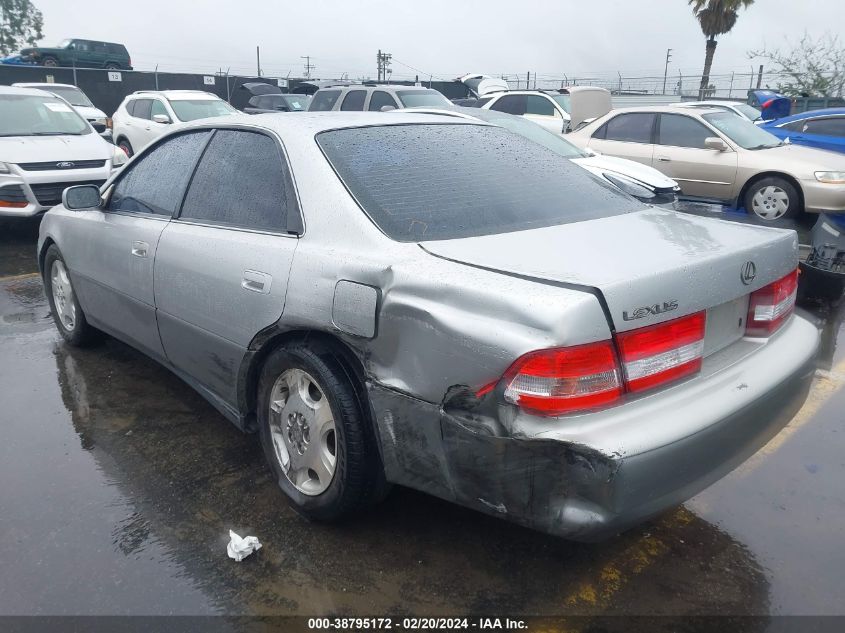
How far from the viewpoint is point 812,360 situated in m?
2.73

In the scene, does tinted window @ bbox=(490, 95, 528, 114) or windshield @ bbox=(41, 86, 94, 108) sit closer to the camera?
tinted window @ bbox=(490, 95, 528, 114)

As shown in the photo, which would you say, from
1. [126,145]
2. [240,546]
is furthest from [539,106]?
[240,546]

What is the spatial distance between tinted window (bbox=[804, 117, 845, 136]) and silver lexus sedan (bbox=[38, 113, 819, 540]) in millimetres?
9465

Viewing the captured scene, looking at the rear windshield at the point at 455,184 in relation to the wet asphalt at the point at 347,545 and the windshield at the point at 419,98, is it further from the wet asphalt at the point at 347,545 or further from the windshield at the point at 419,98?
the windshield at the point at 419,98

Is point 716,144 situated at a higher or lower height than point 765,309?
higher

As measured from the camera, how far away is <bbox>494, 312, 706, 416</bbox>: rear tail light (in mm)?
2004

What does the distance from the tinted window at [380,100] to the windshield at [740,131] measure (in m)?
5.32

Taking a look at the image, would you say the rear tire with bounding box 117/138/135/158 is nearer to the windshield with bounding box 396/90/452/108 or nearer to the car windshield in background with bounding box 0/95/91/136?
the car windshield in background with bounding box 0/95/91/136

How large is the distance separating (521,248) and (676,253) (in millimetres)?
521

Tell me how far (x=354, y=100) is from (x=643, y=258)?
11.2 meters

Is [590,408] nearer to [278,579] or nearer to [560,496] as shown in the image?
[560,496]

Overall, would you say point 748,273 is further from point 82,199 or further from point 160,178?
point 82,199

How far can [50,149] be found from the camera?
8211mm

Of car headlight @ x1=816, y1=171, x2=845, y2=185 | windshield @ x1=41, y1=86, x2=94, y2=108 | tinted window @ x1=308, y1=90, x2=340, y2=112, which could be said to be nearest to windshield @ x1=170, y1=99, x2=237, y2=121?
tinted window @ x1=308, y1=90, x2=340, y2=112
